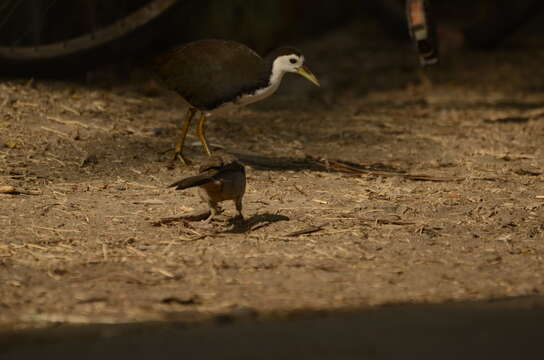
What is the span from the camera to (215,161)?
16.1ft

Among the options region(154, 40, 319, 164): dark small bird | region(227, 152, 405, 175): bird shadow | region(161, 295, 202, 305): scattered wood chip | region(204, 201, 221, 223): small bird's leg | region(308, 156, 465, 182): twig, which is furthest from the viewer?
region(227, 152, 405, 175): bird shadow

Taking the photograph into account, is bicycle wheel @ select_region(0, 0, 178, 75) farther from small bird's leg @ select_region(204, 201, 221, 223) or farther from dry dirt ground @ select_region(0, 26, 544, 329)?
small bird's leg @ select_region(204, 201, 221, 223)

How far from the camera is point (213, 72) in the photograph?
612cm

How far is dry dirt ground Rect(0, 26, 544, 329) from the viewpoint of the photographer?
394 centimetres

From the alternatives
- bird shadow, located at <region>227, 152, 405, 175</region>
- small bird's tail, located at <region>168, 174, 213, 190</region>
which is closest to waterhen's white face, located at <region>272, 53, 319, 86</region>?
bird shadow, located at <region>227, 152, 405, 175</region>

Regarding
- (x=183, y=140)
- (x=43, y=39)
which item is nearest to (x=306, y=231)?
(x=183, y=140)

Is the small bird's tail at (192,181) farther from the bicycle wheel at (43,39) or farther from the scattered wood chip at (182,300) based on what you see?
the bicycle wheel at (43,39)

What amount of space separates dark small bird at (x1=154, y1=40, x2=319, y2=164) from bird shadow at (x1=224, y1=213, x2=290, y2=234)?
1.14m

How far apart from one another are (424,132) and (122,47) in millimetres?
2740

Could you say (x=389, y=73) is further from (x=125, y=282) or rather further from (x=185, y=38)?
(x=125, y=282)

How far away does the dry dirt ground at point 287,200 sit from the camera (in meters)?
3.94

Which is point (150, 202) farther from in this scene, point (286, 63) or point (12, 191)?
point (286, 63)

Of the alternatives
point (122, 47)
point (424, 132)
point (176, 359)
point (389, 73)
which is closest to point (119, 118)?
point (122, 47)

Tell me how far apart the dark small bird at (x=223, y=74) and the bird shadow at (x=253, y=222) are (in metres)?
1.14
